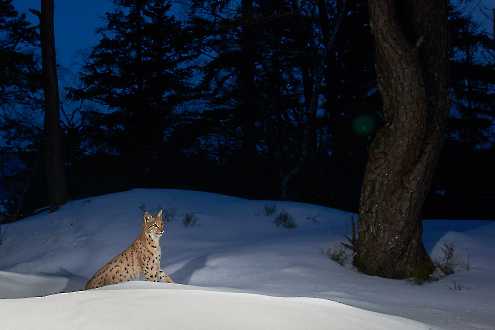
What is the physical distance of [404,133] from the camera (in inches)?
235

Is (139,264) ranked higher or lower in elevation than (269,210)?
lower

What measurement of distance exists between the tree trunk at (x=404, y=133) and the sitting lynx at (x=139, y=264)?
2.66m

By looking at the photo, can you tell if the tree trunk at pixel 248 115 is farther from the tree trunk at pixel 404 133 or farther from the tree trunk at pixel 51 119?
the tree trunk at pixel 404 133

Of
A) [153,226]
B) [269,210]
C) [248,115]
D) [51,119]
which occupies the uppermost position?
[248,115]

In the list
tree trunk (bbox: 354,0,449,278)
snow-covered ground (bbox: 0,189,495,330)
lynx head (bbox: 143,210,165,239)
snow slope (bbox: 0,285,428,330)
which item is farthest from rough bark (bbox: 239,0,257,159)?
snow slope (bbox: 0,285,428,330)

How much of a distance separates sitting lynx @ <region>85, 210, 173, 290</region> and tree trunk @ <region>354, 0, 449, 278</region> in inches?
105

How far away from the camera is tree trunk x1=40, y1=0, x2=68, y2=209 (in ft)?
41.0

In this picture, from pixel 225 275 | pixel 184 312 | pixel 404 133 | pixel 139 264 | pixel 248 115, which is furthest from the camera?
pixel 248 115

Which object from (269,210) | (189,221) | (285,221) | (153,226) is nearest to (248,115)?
(269,210)

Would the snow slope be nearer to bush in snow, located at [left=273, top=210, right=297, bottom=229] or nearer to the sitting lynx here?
the sitting lynx

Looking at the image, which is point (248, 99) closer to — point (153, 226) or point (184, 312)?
point (153, 226)

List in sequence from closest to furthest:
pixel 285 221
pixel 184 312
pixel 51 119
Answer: pixel 184 312, pixel 285 221, pixel 51 119

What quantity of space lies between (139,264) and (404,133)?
333 centimetres

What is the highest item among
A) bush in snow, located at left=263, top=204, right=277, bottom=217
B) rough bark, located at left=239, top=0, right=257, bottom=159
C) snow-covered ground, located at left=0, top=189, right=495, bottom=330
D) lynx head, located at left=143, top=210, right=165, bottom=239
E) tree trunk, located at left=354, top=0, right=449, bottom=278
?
rough bark, located at left=239, top=0, right=257, bottom=159
